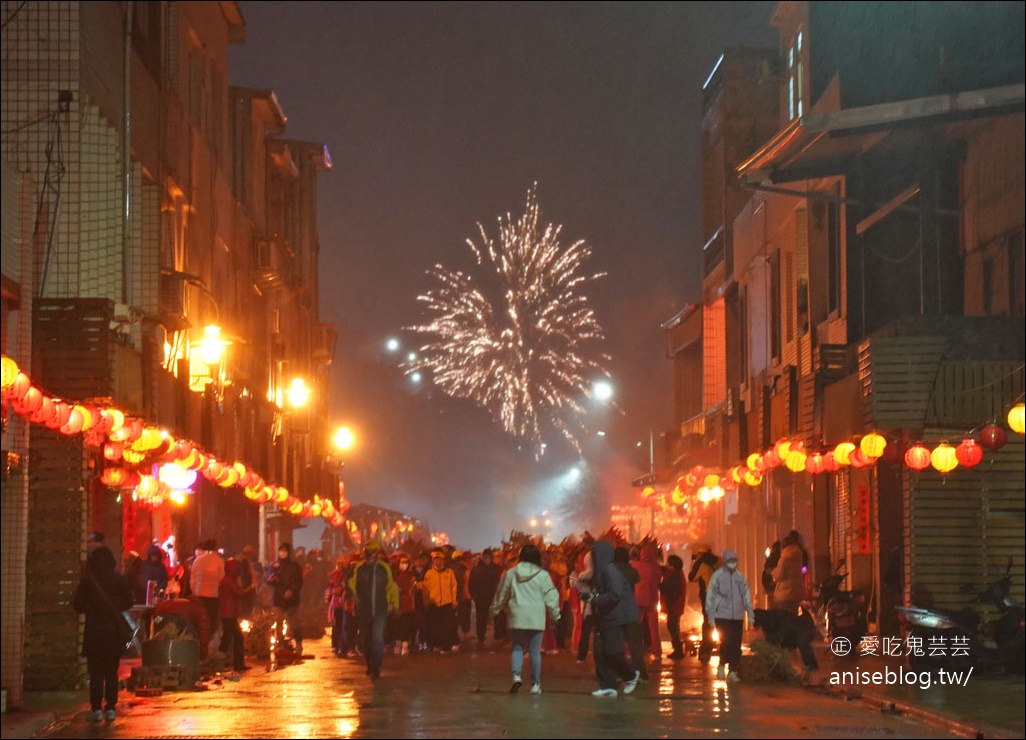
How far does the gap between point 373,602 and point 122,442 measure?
452cm

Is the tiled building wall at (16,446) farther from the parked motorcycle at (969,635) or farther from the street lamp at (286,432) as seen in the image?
the street lamp at (286,432)

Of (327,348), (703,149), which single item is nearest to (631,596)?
(703,149)

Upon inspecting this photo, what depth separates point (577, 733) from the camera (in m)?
14.4

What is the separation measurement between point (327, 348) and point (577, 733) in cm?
5208

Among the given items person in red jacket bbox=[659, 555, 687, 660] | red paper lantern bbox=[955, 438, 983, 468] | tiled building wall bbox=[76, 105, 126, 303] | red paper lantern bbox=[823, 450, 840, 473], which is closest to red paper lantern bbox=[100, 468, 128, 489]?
tiled building wall bbox=[76, 105, 126, 303]

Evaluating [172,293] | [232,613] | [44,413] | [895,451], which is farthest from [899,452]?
[172,293]

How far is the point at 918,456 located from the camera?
22.5 m

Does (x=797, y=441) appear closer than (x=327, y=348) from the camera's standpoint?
Yes

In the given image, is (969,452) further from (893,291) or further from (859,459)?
(893,291)

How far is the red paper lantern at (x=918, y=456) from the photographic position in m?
22.5

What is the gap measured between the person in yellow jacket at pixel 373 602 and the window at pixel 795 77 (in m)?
14.7

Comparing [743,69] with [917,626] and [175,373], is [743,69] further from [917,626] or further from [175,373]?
[917,626]

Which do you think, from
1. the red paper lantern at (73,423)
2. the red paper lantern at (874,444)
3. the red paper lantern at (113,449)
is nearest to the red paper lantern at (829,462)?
the red paper lantern at (874,444)

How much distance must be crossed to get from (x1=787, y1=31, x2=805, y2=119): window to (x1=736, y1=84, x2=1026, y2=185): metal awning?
2.41 m
